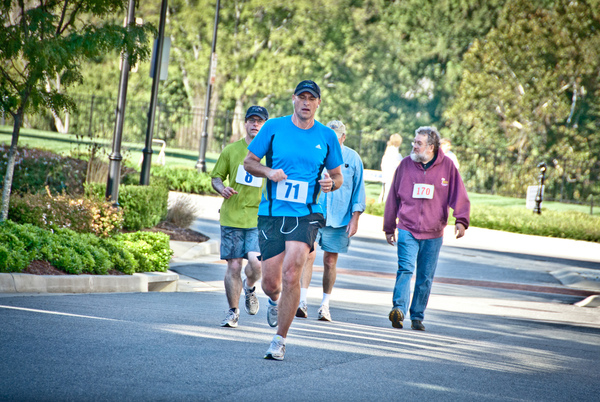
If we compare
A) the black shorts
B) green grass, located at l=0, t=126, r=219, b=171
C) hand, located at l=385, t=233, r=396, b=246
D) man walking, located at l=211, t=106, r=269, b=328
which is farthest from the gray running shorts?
green grass, located at l=0, t=126, r=219, b=171

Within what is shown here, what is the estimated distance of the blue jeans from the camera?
819 cm

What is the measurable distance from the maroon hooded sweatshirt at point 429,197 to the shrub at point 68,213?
495 centimetres

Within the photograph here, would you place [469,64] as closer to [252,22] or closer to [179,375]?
[252,22]

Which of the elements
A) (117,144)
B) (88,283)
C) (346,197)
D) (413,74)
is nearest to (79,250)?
(88,283)

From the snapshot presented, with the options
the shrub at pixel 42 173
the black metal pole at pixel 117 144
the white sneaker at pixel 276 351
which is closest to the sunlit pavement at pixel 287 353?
the white sneaker at pixel 276 351

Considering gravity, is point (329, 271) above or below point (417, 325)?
above

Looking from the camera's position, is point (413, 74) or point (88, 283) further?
point (413, 74)

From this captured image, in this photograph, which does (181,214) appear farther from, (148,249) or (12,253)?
(12,253)

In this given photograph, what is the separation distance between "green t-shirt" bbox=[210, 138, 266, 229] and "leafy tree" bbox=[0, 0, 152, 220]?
3.73 meters

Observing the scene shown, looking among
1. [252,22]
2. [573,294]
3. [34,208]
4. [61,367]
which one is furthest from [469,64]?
[61,367]

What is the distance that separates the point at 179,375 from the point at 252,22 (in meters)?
39.3

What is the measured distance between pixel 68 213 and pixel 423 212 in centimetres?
552

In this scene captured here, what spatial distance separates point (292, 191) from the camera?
19.4 feet

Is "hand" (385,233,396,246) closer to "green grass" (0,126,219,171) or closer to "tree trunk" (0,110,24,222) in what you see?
"tree trunk" (0,110,24,222)
